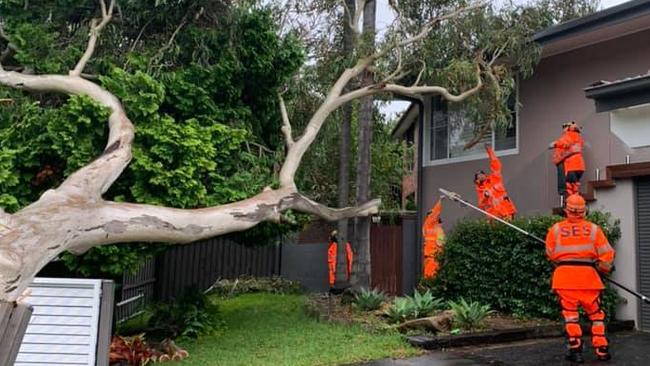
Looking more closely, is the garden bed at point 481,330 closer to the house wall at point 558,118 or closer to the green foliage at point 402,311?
the green foliage at point 402,311

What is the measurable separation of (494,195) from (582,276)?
13.5ft

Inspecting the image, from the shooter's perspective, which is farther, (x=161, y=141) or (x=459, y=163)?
(x=459, y=163)

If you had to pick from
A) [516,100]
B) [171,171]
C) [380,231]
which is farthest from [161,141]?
[380,231]

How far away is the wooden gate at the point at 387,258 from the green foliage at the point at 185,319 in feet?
20.1

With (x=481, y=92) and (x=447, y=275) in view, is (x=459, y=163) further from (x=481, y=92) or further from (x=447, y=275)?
(x=447, y=275)

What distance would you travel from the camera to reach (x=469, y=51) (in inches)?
417

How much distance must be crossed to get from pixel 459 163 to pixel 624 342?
233 inches

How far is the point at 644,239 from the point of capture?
8602mm

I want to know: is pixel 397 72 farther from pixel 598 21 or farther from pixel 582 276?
pixel 582 276

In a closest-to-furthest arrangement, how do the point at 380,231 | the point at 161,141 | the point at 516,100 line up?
1. the point at 161,141
2. the point at 516,100
3. the point at 380,231

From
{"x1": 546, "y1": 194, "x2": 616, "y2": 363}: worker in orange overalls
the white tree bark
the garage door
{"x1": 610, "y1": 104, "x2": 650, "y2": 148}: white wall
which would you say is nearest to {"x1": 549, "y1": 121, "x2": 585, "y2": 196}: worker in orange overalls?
the garage door

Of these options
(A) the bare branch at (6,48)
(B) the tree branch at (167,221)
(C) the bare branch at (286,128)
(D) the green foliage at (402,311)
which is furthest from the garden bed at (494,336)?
(A) the bare branch at (6,48)

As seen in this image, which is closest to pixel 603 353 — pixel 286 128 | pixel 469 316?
pixel 469 316

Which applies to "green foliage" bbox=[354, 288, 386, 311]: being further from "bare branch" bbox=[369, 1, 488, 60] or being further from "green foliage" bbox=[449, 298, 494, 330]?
"bare branch" bbox=[369, 1, 488, 60]
